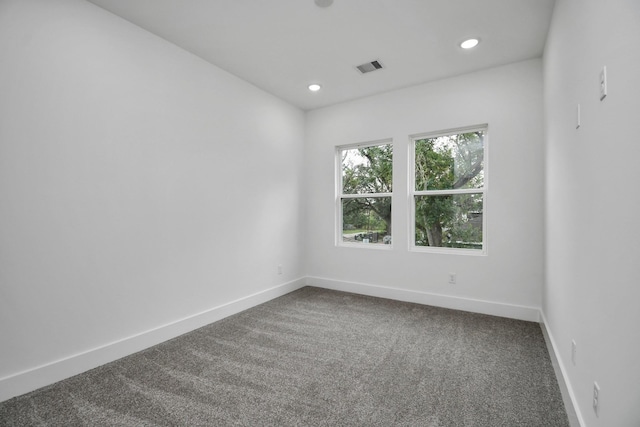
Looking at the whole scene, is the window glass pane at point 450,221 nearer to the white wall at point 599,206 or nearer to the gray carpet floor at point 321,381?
the gray carpet floor at point 321,381

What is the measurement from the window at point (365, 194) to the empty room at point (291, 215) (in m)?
0.04

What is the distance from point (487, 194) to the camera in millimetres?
3459

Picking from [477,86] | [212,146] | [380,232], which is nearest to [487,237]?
A: [380,232]

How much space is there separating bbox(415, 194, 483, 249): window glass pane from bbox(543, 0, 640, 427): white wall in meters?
1.31

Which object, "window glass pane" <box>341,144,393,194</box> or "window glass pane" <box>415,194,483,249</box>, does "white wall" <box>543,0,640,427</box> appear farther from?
"window glass pane" <box>341,144,393,194</box>

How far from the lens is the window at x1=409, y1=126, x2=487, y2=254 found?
3.59 m

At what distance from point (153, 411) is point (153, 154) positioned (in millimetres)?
1988

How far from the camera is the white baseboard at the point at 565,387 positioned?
5.38 ft

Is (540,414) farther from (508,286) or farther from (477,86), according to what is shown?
(477,86)

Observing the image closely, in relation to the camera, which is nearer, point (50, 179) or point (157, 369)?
point (50, 179)

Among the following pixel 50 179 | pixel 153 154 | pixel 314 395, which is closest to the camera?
pixel 314 395

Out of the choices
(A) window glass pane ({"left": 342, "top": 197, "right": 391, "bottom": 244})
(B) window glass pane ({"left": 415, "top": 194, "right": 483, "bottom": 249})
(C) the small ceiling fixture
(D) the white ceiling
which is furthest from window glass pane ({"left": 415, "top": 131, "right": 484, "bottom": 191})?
(C) the small ceiling fixture

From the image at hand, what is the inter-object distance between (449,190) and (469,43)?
61.8 inches

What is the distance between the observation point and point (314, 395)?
1.96m
